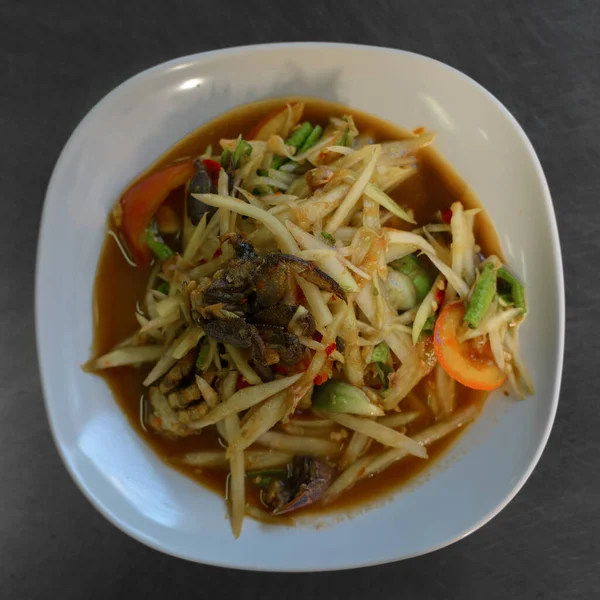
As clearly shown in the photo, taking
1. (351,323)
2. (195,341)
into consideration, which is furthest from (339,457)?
(195,341)

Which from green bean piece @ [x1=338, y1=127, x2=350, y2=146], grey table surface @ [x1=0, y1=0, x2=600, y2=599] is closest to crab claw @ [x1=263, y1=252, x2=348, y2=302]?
green bean piece @ [x1=338, y1=127, x2=350, y2=146]

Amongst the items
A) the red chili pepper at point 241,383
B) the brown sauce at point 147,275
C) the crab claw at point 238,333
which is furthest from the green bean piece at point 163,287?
the red chili pepper at point 241,383

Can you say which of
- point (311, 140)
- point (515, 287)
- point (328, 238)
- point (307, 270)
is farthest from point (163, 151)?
point (515, 287)

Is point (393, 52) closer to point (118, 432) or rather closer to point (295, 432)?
point (295, 432)

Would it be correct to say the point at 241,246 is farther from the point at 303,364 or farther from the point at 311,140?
the point at 311,140

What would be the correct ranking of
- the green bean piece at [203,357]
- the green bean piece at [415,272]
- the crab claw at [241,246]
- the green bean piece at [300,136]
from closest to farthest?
1. the crab claw at [241,246]
2. the green bean piece at [203,357]
3. the green bean piece at [415,272]
4. the green bean piece at [300,136]

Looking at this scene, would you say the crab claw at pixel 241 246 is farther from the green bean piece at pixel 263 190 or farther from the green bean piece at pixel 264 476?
the green bean piece at pixel 264 476
